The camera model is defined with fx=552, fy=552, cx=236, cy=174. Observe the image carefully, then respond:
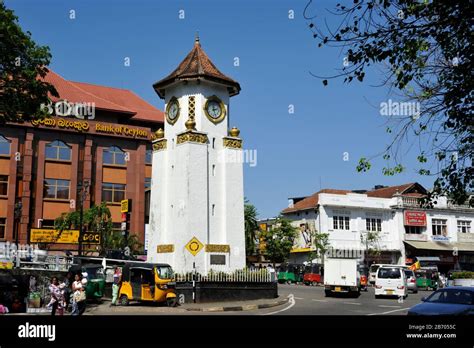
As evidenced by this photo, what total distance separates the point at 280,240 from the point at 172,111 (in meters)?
32.6

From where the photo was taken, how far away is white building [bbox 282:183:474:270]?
6191 cm

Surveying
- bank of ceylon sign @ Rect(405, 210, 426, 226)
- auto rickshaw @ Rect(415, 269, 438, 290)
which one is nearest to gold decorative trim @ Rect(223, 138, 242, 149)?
auto rickshaw @ Rect(415, 269, 438, 290)

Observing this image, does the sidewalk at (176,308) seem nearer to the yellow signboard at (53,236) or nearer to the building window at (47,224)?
the yellow signboard at (53,236)

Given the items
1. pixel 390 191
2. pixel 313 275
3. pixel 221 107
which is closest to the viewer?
pixel 221 107

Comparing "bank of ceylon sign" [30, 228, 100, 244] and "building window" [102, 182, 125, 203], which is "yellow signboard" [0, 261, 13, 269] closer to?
"bank of ceylon sign" [30, 228, 100, 244]

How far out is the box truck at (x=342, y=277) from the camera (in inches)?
1309

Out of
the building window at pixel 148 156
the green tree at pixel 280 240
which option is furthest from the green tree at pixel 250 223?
the building window at pixel 148 156

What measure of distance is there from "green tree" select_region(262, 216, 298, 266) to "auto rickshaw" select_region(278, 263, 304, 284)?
10.9 ft

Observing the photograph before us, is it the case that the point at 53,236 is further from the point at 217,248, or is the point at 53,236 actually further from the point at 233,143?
the point at 233,143

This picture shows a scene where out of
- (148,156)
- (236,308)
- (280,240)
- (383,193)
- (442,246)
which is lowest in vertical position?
(236,308)

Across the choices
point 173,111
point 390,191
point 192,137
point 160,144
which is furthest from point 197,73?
point 390,191

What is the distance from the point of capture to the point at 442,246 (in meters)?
64.3

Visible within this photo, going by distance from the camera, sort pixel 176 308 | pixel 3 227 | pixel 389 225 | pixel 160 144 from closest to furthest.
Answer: pixel 176 308 < pixel 160 144 < pixel 3 227 < pixel 389 225
